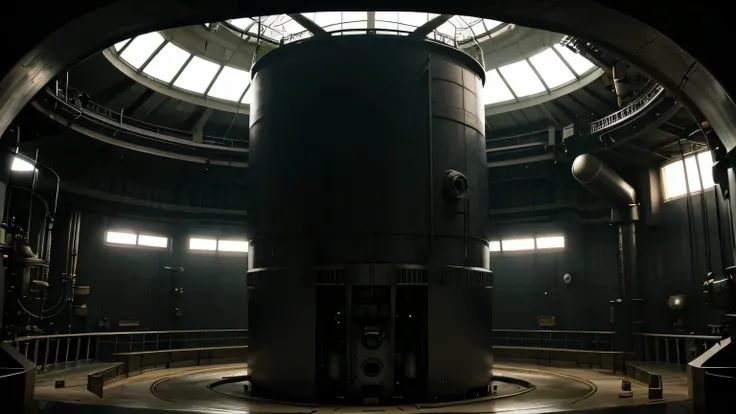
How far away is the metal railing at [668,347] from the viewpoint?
59.6 ft

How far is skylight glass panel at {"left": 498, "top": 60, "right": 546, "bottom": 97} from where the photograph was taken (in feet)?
78.2

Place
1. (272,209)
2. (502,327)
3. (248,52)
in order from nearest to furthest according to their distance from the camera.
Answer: (272,209) < (248,52) < (502,327)

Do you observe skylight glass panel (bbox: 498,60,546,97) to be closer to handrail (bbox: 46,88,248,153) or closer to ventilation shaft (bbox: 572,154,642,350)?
ventilation shaft (bbox: 572,154,642,350)

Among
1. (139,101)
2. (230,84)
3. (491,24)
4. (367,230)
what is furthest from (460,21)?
(139,101)

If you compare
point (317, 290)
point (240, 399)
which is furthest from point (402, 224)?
point (240, 399)

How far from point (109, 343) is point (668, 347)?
757 inches

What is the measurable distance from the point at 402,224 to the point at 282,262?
2992 mm

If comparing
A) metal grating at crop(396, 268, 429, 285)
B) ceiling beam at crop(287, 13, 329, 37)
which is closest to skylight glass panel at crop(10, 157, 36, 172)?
ceiling beam at crop(287, 13, 329, 37)

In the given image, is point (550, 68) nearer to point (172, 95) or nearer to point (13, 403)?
point (172, 95)

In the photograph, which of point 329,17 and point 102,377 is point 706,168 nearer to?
point 329,17

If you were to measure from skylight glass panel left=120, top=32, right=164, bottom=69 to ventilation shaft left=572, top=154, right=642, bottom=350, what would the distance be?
648 inches

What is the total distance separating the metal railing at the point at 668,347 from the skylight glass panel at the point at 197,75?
776 inches

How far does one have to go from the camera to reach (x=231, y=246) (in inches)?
1048

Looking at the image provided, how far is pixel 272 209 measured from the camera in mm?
13914
